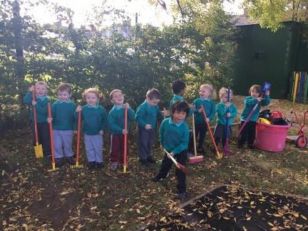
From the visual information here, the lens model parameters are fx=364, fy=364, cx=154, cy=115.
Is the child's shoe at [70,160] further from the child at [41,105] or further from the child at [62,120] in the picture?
the child at [41,105]

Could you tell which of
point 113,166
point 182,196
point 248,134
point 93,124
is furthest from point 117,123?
point 248,134

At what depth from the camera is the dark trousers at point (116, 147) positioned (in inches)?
221

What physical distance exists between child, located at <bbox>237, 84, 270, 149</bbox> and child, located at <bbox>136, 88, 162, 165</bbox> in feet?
6.05

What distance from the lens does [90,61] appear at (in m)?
6.55

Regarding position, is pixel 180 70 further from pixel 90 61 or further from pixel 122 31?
pixel 90 61

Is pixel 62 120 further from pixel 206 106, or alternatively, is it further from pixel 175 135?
pixel 206 106

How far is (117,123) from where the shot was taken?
5551 mm

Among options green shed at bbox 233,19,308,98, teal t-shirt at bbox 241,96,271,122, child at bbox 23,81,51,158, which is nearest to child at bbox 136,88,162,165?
child at bbox 23,81,51,158

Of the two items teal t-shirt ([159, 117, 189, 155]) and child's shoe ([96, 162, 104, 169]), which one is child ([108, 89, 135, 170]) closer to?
child's shoe ([96, 162, 104, 169])

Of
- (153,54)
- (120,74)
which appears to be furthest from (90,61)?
(153,54)

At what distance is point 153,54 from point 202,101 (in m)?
1.72

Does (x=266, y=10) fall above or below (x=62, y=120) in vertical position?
above

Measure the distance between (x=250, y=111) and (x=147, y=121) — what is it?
220cm

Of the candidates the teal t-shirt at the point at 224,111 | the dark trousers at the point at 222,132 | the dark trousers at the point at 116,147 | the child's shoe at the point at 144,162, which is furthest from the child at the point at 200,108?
the dark trousers at the point at 116,147
